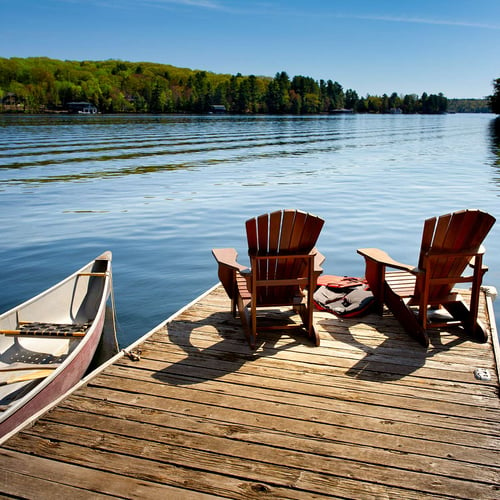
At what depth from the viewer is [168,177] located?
21984 mm

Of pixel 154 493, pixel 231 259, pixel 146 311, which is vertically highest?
pixel 231 259

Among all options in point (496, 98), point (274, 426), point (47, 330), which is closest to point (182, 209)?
point (47, 330)

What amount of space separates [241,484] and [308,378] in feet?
4.27

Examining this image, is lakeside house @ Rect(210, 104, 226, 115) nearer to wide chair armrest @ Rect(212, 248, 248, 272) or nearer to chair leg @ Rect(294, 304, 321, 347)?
wide chair armrest @ Rect(212, 248, 248, 272)

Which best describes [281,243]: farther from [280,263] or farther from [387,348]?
[387,348]

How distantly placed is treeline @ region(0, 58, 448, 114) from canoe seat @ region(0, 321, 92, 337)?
13902 cm

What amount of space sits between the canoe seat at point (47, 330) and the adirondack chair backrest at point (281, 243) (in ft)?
5.95

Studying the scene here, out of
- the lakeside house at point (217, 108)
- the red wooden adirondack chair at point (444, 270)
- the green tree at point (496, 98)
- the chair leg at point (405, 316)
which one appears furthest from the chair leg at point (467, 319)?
the lakeside house at point (217, 108)

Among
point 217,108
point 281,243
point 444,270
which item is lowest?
point 444,270

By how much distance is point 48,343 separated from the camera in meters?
5.14

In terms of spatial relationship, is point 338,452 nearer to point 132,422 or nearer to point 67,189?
point 132,422

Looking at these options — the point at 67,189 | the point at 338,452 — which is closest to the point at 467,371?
the point at 338,452

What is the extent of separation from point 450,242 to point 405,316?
0.87 m

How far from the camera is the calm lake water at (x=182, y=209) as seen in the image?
9422mm
